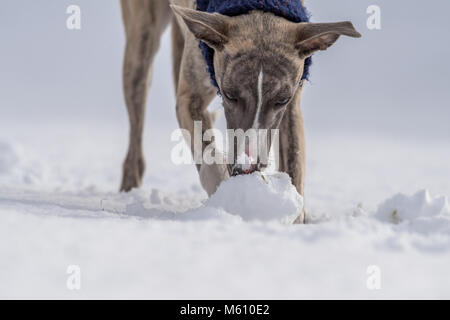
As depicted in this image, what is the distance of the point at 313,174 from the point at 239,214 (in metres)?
6.33

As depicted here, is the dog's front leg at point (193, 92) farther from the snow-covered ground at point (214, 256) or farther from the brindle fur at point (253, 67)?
the snow-covered ground at point (214, 256)

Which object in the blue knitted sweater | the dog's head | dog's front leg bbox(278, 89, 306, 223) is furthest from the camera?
dog's front leg bbox(278, 89, 306, 223)

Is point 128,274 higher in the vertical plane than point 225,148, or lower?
lower

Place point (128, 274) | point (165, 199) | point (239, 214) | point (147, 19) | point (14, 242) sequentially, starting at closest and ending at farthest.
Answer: point (128, 274) < point (14, 242) < point (239, 214) < point (165, 199) < point (147, 19)

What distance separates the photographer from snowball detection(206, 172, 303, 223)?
2.26 meters

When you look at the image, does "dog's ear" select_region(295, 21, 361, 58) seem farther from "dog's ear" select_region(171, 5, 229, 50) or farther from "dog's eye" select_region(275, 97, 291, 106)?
"dog's ear" select_region(171, 5, 229, 50)

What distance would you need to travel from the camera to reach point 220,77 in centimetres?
288

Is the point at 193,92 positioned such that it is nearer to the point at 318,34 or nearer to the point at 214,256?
the point at 318,34

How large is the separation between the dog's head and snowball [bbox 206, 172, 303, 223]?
0.17 m

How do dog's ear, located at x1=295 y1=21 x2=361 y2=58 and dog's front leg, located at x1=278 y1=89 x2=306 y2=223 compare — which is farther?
dog's front leg, located at x1=278 y1=89 x2=306 y2=223

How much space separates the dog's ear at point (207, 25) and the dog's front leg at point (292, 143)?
71 cm

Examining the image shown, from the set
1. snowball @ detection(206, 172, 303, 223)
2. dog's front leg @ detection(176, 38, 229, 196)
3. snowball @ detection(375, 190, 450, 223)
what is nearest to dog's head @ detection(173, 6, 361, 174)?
snowball @ detection(206, 172, 303, 223)
